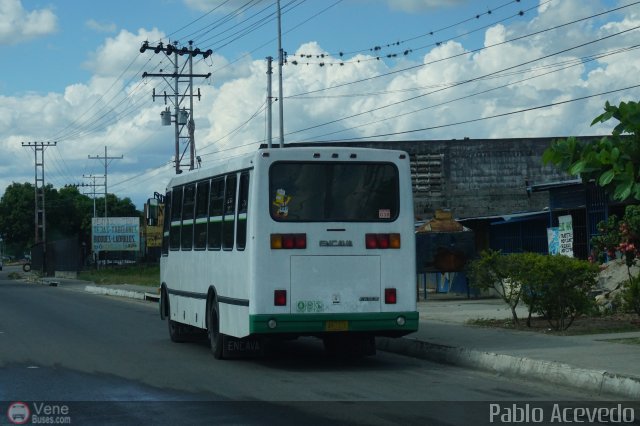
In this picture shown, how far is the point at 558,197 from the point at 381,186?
13355 mm

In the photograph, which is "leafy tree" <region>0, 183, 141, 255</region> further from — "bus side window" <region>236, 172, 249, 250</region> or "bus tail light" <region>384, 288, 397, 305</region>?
"bus tail light" <region>384, 288, 397, 305</region>

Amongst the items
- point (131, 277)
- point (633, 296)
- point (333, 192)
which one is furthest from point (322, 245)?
point (131, 277)

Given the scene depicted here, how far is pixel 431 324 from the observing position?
1988 centimetres

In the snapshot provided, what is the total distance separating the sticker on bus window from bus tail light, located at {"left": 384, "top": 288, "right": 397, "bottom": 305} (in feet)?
5.82

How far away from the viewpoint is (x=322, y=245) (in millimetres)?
13977

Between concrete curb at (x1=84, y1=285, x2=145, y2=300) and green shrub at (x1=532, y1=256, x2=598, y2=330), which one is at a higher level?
green shrub at (x1=532, y1=256, x2=598, y2=330)

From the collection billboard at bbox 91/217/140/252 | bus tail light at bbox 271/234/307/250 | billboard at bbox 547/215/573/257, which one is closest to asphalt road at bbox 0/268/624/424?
bus tail light at bbox 271/234/307/250

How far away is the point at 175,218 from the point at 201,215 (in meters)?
1.94

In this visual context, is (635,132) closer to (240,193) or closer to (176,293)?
(240,193)

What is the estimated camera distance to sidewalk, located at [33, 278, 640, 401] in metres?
11.5

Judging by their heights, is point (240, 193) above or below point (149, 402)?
above

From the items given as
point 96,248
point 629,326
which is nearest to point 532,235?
point 629,326

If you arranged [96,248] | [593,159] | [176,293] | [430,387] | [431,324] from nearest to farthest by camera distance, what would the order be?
Result: [593,159] < [430,387] < [176,293] < [431,324] < [96,248]

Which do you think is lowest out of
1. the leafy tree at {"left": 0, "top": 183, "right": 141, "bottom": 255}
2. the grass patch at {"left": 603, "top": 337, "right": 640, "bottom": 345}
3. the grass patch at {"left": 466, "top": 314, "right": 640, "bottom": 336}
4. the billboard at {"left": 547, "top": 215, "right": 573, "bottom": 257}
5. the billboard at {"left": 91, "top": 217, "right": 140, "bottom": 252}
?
the grass patch at {"left": 603, "top": 337, "right": 640, "bottom": 345}
